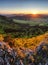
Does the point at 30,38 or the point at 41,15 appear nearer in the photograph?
the point at 30,38

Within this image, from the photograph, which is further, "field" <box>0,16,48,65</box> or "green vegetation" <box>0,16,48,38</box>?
"green vegetation" <box>0,16,48,38</box>

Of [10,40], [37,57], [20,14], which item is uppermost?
[20,14]

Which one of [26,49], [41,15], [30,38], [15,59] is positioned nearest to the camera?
[15,59]

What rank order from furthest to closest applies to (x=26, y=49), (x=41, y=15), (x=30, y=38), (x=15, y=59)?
(x=41, y=15)
(x=30, y=38)
(x=26, y=49)
(x=15, y=59)

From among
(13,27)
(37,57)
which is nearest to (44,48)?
(37,57)

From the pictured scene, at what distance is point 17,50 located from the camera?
10.0 m

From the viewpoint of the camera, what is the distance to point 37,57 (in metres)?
10.1

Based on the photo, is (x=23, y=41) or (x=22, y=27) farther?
(x=22, y=27)

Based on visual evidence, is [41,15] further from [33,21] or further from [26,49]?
[26,49]

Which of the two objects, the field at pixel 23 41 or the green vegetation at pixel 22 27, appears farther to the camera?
the green vegetation at pixel 22 27

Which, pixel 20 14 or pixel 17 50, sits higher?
pixel 20 14

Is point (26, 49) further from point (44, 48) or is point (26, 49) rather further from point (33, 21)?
point (33, 21)

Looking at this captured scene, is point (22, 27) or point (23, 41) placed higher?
point (22, 27)

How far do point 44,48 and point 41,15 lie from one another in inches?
90.7
